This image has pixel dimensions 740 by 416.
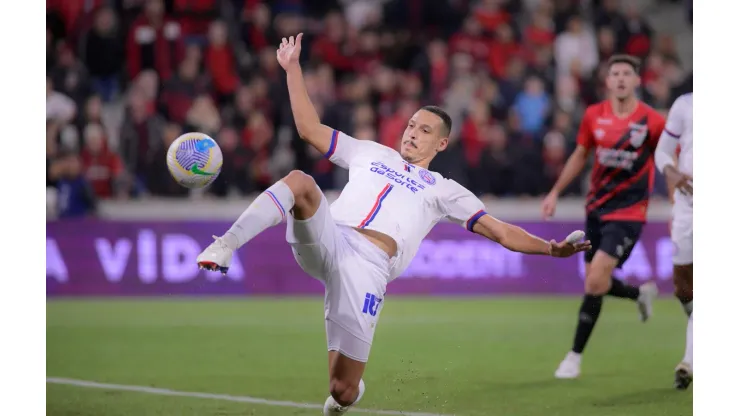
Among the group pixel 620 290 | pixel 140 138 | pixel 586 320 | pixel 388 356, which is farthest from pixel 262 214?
pixel 140 138

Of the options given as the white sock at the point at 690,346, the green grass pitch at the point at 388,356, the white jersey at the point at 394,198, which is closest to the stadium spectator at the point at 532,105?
the green grass pitch at the point at 388,356

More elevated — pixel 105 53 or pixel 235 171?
pixel 105 53

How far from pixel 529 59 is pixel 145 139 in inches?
166

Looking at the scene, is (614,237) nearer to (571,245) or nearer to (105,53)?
(571,245)

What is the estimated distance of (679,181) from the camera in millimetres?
6566

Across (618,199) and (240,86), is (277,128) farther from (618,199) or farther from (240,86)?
(618,199)

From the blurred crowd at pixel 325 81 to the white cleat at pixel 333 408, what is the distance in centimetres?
480

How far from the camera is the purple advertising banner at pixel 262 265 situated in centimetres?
1066

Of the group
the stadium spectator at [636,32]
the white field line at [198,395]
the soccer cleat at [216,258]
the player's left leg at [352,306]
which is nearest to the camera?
the soccer cleat at [216,258]

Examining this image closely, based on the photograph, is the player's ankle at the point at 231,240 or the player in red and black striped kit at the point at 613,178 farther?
the player in red and black striped kit at the point at 613,178

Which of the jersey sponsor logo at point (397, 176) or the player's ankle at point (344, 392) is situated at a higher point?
the jersey sponsor logo at point (397, 176)

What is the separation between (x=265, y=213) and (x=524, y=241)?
133 cm

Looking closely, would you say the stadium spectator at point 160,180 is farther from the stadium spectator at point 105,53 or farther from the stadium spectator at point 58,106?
the stadium spectator at point 105,53
